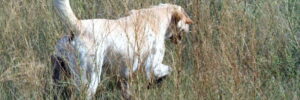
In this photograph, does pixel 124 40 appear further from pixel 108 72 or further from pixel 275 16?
pixel 275 16

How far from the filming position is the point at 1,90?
203 inches

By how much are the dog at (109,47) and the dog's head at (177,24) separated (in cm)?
29

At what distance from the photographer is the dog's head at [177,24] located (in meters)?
5.96

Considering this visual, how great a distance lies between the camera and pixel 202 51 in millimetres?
5180

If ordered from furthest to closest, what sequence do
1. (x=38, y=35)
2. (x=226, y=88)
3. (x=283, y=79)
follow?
(x=38, y=35) < (x=283, y=79) < (x=226, y=88)

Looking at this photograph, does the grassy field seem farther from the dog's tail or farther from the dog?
the dog's tail

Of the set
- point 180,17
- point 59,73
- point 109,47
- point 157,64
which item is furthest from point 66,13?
point 180,17

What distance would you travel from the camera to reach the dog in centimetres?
499

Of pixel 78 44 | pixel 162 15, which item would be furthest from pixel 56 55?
pixel 162 15

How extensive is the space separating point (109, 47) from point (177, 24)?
96 cm

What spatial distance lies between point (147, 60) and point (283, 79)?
981mm

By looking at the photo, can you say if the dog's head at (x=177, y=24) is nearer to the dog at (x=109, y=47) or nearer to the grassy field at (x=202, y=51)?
the grassy field at (x=202, y=51)

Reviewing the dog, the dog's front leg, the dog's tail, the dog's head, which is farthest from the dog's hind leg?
the dog's head

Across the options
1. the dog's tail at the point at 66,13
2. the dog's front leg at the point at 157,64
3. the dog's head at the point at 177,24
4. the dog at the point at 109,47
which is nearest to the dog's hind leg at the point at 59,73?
the dog at the point at 109,47
